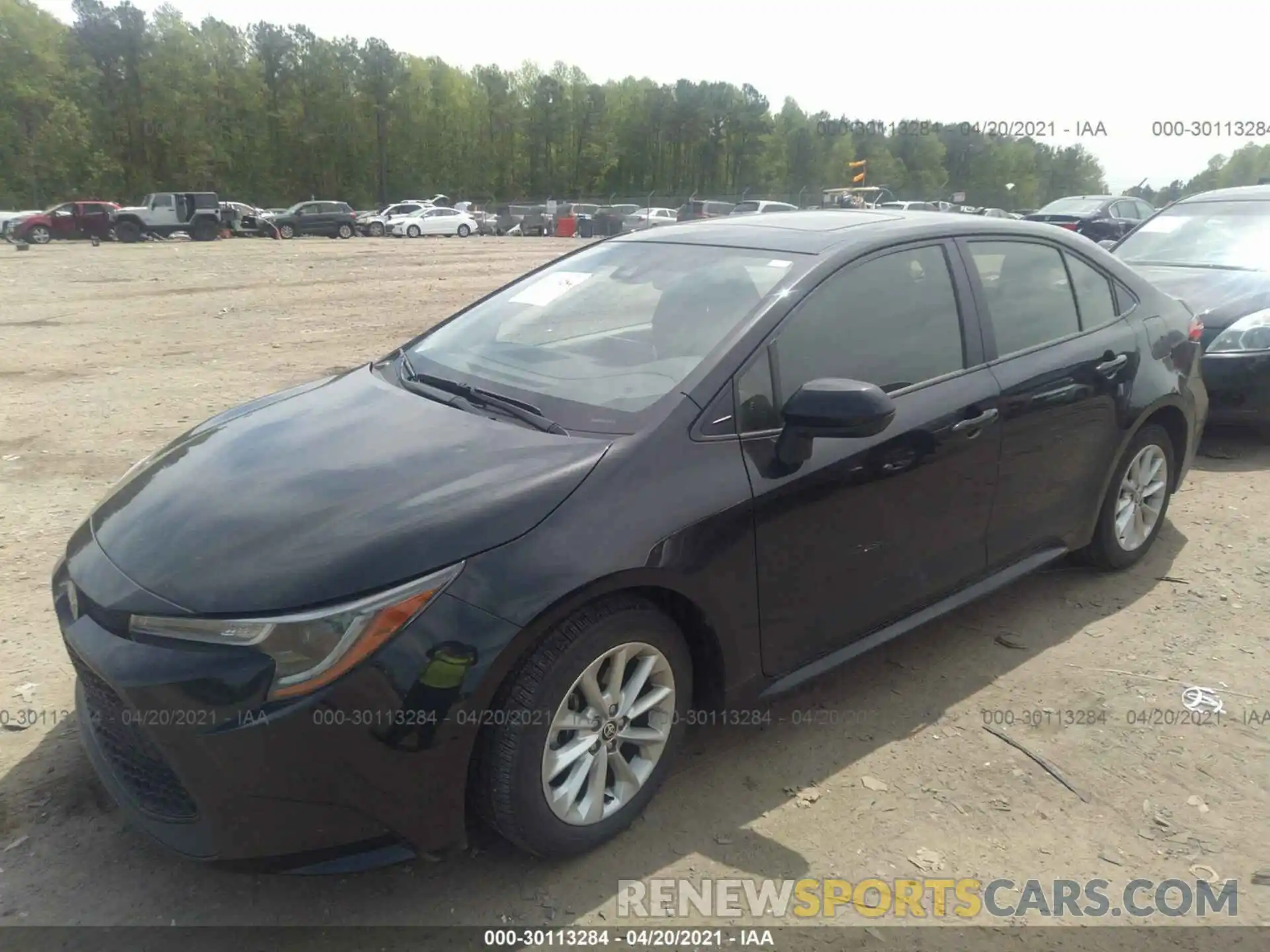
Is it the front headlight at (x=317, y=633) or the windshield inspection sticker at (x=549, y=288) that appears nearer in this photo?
the front headlight at (x=317, y=633)

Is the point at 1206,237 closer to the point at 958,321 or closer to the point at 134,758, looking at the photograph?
the point at 958,321

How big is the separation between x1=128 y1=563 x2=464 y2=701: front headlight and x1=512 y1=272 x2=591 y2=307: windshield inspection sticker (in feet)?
5.74

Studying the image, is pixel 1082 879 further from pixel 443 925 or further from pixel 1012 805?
pixel 443 925

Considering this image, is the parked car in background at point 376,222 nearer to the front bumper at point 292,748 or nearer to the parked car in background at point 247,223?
the parked car in background at point 247,223

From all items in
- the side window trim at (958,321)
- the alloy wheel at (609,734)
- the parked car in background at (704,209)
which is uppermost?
the parked car in background at (704,209)

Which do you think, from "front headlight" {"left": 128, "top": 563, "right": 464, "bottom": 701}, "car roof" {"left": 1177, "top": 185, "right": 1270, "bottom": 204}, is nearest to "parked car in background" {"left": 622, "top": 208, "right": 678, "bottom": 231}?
"car roof" {"left": 1177, "top": 185, "right": 1270, "bottom": 204}

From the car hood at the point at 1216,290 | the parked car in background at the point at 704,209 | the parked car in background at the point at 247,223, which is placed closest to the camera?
the car hood at the point at 1216,290

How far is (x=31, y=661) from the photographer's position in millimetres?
3588

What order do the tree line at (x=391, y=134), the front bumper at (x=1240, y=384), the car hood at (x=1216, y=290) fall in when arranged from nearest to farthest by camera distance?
the front bumper at (x=1240, y=384) → the car hood at (x=1216, y=290) → the tree line at (x=391, y=134)

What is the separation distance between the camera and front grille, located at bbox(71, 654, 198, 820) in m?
2.26

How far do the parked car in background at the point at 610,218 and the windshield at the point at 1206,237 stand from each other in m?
23.2

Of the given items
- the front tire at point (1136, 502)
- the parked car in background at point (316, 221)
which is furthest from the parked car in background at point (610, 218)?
the front tire at point (1136, 502)

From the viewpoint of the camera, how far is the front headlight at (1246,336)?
6.21 m

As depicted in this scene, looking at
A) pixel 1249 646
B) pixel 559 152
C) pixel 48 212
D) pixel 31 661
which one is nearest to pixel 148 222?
pixel 48 212
